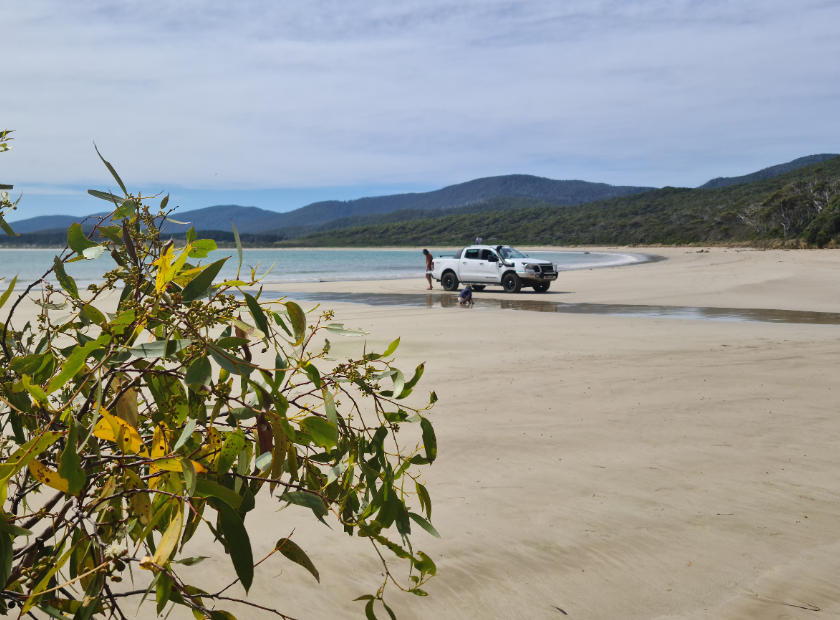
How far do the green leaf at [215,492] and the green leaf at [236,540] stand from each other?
20 mm

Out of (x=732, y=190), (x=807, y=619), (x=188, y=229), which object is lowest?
(x=807, y=619)

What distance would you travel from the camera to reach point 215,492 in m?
1.20

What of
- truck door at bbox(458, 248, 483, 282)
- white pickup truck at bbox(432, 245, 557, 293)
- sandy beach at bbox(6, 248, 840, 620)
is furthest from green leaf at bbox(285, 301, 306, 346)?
truck door at bbox(458, 248, 483, 282)

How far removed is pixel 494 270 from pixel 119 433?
72.6 ft

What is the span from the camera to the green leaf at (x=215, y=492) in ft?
3.92

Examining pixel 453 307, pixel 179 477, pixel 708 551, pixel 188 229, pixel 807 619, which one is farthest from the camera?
pixel 453 307

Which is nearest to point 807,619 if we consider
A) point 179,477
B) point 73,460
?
point 179,477

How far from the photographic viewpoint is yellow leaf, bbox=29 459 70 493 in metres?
1.16

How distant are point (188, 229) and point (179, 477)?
0.64 m

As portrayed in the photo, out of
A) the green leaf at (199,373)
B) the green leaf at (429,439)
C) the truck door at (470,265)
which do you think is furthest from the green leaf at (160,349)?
the truck door at (470,265)

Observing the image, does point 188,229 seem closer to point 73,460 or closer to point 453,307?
point 73,460

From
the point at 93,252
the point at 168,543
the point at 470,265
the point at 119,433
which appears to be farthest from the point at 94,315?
the point at 470,265

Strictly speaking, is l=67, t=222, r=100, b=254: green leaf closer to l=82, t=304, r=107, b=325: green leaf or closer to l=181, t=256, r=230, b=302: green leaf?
l=82, t=304, r=107, b=325: green leaf

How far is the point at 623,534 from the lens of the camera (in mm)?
3375
